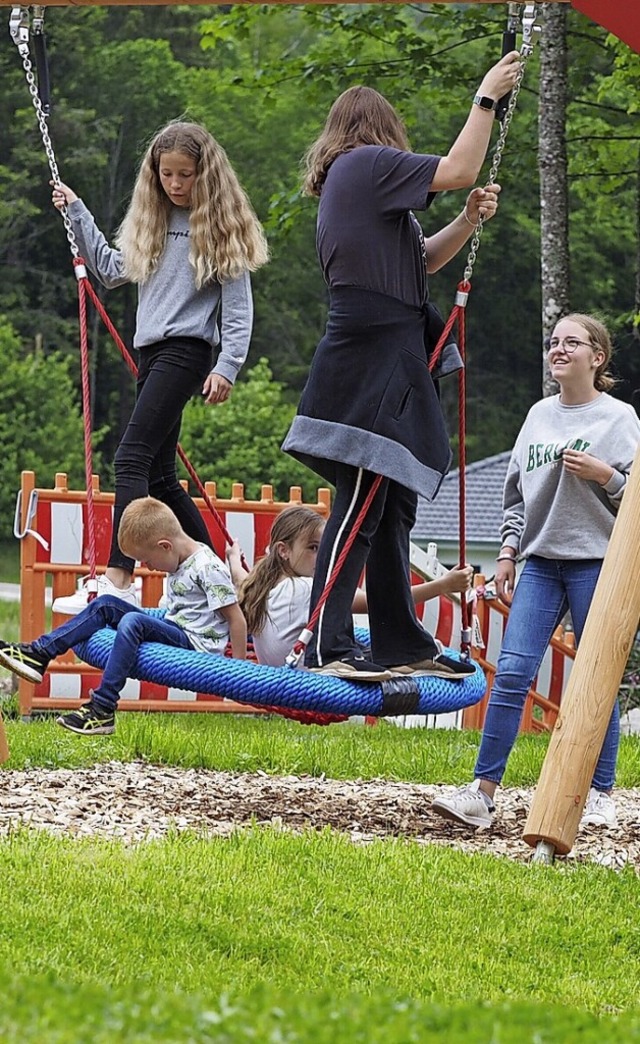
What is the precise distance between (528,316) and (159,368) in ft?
96.3

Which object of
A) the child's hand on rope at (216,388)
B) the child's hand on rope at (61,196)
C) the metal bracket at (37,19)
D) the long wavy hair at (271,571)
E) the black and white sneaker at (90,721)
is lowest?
the black and white sneaker at (90,721)

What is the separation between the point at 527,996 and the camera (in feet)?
10.9

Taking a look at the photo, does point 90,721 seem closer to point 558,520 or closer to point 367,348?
point 367,348

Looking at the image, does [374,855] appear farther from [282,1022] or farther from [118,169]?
[118,169]

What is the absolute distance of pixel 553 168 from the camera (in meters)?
9.88

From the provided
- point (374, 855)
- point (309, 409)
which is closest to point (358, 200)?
point (309, 409)

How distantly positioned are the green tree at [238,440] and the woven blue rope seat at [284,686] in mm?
20799

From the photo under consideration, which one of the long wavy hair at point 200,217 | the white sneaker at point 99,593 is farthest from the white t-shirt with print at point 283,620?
the long wavy hair at point 200,217

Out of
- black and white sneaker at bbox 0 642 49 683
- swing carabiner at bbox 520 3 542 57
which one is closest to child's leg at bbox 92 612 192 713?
black and white sneaker at bbox 0 642 49 683

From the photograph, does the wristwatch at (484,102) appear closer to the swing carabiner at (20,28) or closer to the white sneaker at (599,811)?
the swing carabiner at (20,28)

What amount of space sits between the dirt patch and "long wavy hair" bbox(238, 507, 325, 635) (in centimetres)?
60

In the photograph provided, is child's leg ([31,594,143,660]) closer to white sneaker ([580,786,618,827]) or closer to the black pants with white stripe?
the black pants with white stripe

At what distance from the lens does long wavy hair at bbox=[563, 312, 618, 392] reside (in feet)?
16.4

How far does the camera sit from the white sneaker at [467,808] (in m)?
4.80
